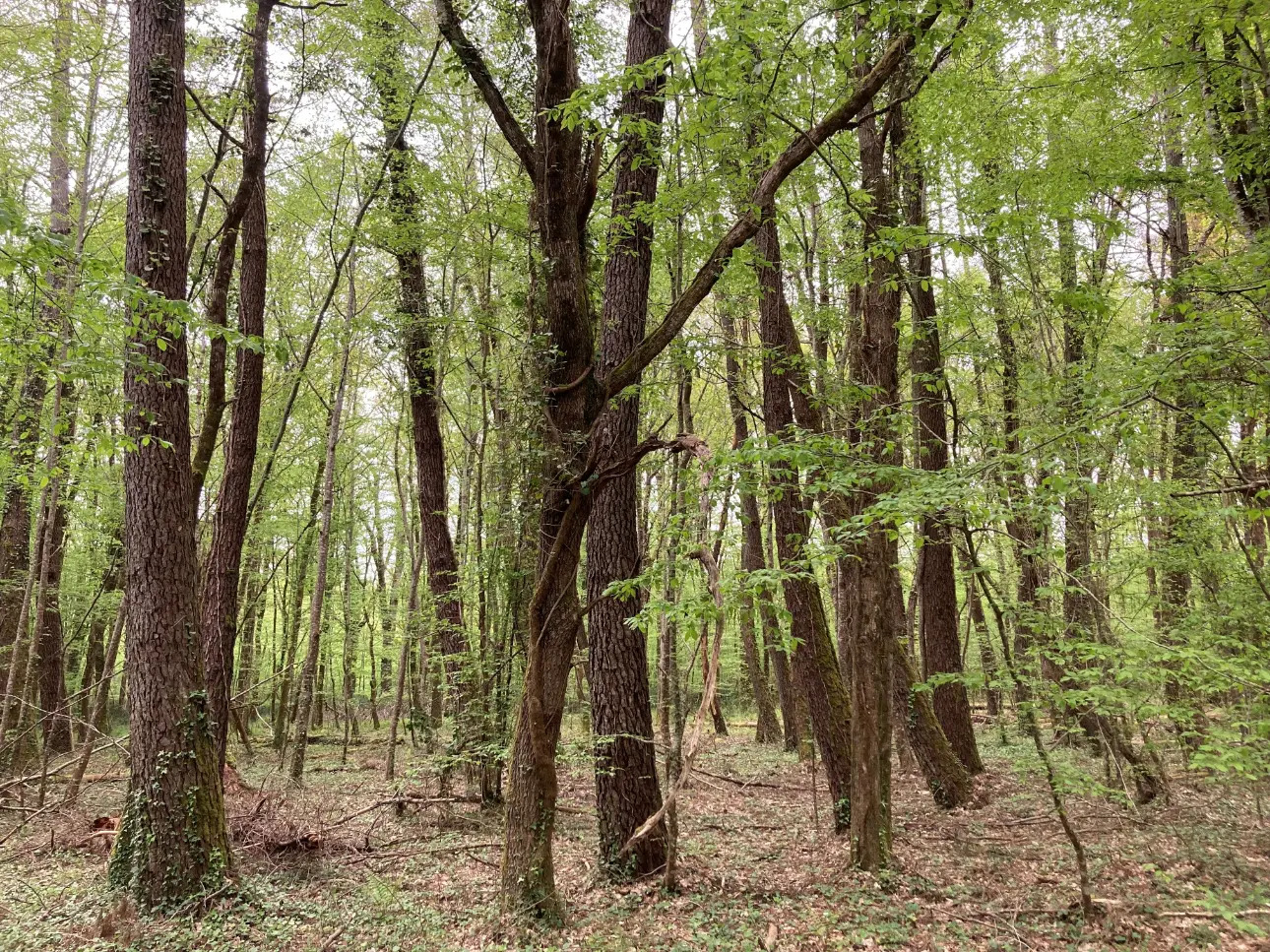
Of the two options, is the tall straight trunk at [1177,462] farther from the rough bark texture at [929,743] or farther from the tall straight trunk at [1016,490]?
the rough bark texture at [929,743]

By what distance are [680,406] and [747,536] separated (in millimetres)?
2784

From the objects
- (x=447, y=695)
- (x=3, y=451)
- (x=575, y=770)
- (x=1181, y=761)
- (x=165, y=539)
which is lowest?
(x=575, y=770)

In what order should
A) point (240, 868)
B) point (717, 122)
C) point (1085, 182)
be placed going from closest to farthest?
point (717, 122) → point (240, 868) → point (1085, 182)

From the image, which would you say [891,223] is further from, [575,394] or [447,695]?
[447,695]

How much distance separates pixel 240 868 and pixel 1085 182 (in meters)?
11.4

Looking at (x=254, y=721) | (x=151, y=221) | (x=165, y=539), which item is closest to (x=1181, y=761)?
(x=165, y=539)

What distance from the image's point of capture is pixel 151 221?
19.5ft

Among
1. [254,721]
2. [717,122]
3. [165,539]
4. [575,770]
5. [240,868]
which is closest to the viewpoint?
[717,122]

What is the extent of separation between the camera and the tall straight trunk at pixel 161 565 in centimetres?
556

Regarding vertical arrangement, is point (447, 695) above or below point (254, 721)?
above

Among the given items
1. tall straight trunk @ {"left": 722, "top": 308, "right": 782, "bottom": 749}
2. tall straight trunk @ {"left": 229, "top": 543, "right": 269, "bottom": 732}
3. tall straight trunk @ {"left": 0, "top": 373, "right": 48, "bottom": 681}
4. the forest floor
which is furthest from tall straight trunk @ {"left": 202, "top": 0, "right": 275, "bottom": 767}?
tall straight trunk @ {"left": 229, "top": 543, "right": 269, "bottom": 732}

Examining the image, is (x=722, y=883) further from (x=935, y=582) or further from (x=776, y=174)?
(x=776, y=174)

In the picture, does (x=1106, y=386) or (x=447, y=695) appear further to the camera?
(x=447, y=695)

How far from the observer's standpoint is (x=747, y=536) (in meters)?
10.7
